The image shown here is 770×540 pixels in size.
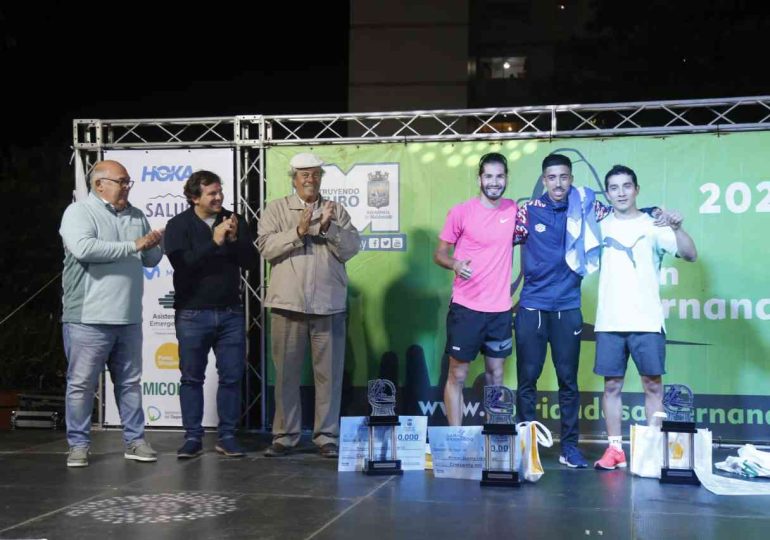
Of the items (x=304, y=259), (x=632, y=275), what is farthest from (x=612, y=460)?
(x=304, y=259)

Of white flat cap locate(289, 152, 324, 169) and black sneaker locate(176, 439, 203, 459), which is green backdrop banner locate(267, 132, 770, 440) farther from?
black sneaker locate(176, 439, 203, 459)

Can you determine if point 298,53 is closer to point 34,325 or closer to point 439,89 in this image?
point 439,89

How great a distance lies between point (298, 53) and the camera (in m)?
15.3

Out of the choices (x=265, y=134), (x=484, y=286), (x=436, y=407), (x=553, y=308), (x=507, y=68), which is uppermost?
(x=507, y=68)

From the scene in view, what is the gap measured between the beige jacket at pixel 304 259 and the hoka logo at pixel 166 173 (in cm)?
145

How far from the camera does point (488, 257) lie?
6.13 metres

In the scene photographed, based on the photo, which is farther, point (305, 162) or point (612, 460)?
point (305, 162)

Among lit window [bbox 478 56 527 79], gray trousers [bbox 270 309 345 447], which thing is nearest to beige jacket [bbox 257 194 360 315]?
gray trousers [bbox 270 309 345 447]

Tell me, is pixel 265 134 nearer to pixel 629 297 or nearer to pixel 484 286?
pixel 484 286

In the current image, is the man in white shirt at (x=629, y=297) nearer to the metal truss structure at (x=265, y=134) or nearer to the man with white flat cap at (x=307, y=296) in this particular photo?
the metal truss structure at (x=265, y=134)

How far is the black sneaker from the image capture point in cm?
634

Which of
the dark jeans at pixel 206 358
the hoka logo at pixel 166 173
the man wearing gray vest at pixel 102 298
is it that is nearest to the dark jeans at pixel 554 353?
the dark jeans at pixel 206 358

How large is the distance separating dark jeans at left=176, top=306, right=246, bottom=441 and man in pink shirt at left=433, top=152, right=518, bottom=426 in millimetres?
1421

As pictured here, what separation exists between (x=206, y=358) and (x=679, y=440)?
120 inches
